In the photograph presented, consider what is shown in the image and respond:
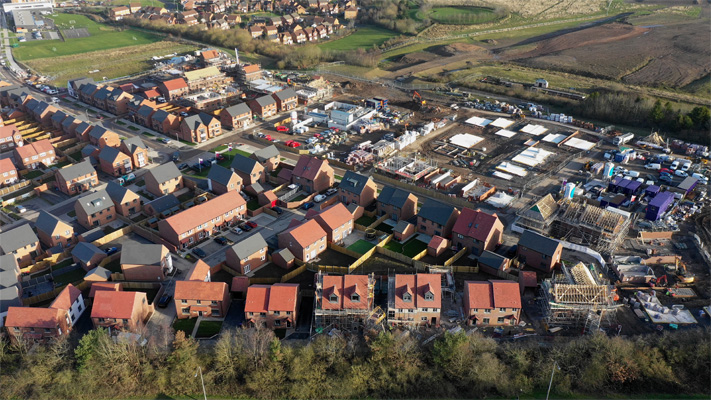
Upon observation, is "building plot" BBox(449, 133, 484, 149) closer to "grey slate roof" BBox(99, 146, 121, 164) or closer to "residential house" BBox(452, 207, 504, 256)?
"residential house" BBox(452, 207, 504, 256)

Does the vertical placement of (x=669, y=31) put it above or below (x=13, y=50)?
above

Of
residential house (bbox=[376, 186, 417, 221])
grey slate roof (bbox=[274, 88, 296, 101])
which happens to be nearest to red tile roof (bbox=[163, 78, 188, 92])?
grey slate roof (bbox=[274, 88, 296, 101])

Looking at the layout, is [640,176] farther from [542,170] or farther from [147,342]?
[147,342]

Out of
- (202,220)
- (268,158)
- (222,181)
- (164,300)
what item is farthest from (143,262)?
(268,158)

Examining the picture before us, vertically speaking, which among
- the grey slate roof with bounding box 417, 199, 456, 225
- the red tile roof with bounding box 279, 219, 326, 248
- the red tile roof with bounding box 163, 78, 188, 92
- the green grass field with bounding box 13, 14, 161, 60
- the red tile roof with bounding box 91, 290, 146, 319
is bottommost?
the green grass field with bounding box 13, 14, 161, 60

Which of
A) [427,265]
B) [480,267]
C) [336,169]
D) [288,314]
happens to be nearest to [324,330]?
[288,314]

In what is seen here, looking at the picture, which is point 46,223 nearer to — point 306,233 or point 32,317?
point 32,317
